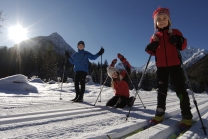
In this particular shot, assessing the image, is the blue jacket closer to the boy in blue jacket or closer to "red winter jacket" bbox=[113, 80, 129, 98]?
the boy in blue jacket

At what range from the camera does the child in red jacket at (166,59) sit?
286 cm

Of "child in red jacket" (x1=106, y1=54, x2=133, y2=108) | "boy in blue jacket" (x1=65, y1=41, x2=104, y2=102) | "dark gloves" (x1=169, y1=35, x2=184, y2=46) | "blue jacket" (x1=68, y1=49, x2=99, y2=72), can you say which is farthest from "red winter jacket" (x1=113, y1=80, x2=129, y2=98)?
"dark gloves" (x1=169, y1=35, x2=184, y2=46)

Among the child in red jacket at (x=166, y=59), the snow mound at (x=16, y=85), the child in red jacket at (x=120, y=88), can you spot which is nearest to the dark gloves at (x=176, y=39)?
the child in red jacket at (x=166, y=59)

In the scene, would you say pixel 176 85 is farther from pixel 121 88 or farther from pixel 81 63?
pixel 81 63

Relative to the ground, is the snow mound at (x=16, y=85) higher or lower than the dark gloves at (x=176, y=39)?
lower

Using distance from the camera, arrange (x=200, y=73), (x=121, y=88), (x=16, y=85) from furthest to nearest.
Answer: (x=200, y=73) → (x=16, y=85) → (x=121, y=88)

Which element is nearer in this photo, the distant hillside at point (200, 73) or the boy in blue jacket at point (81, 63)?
the boy in blue jacket at point (81, 63)

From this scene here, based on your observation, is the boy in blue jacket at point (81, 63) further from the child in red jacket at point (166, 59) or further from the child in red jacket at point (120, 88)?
the child in red jacket at point (166, 59)

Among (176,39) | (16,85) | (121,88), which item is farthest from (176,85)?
(16,85)

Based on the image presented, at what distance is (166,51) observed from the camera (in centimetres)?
307

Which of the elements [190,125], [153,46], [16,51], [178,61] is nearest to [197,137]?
[190,125]

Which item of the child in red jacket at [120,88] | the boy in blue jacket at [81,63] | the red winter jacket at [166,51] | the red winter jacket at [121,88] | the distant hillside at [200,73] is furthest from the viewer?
the distant hillside at [200,73]

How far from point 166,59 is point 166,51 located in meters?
0.15

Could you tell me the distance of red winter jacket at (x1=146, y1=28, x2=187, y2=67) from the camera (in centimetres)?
300
